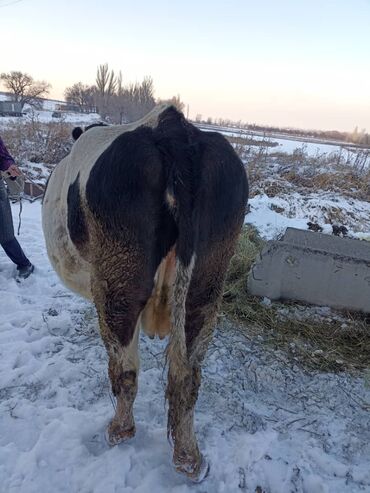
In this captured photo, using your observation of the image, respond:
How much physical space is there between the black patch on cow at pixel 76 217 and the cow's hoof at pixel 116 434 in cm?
121

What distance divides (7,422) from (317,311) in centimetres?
324

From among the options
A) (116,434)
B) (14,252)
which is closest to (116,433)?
(116,434)

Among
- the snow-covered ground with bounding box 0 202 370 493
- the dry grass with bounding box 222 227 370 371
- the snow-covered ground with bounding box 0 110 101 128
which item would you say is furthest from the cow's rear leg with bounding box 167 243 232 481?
the snow-covered ground with bounding box 0 110 101 128

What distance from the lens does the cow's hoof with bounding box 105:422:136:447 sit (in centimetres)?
232

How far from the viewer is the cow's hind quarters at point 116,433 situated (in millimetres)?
2316

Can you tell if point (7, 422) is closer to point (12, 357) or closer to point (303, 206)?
point (12, 357)

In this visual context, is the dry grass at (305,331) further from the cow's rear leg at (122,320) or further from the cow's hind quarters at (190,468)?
the cow's rear leg at (122,320)

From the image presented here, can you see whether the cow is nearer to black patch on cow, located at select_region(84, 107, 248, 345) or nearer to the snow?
black patch on cow, located at select_region(84, 107, 248, 345)

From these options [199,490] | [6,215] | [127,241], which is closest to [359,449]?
[199,490]

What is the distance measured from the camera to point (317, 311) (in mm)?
4082

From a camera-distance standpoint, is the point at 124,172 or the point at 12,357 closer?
the point at 124,172

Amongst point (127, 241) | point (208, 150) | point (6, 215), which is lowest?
point (6, 215)

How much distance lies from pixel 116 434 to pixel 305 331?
2268 millimetres

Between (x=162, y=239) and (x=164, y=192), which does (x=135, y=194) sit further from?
(x=162, y=239)
